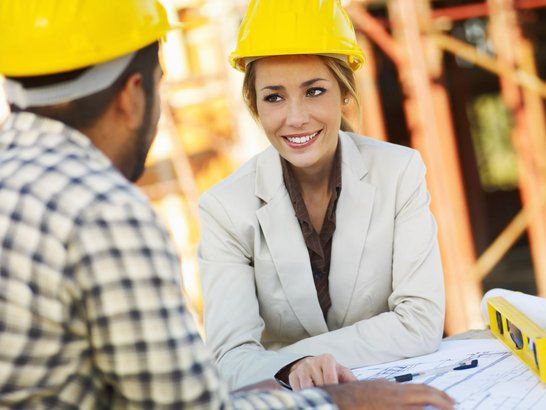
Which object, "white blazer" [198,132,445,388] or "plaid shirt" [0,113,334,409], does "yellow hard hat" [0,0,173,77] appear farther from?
"white blazer" [198,132,445,388]

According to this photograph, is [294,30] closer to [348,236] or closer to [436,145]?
[348,236]

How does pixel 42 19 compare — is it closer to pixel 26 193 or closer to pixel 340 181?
pixel 26 193

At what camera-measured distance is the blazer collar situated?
2232 mm

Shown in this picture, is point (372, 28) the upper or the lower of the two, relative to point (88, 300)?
upper

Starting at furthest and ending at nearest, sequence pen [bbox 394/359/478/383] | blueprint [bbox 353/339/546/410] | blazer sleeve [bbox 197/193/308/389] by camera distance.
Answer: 1. blazer sleeve [bbox 197/193/308/389]
2. pen [bbox 394/359/478/383]
3. blueprint [bbox 353/339/546/410]

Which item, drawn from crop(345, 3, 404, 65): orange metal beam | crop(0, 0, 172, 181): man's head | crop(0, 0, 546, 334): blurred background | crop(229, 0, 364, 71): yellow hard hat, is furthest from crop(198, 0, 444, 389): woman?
crop(345, 3, 404, 65): orange metal beam

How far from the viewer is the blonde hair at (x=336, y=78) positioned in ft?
7.42

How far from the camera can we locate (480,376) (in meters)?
1.81

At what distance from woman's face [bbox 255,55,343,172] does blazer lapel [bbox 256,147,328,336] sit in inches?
4.5

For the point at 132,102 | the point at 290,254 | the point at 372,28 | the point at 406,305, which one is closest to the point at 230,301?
the point at 290,254

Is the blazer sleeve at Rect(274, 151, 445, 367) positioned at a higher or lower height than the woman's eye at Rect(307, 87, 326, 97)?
lower

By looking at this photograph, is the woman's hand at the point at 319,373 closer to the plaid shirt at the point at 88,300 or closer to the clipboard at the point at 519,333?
the clipboard at the point at 519,333

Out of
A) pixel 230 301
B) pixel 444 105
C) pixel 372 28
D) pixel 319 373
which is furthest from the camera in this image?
pixel 444 105

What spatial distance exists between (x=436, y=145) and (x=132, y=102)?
23.8 ft
